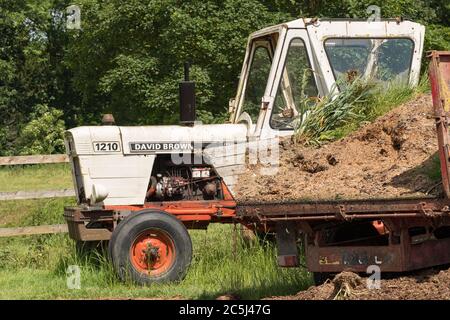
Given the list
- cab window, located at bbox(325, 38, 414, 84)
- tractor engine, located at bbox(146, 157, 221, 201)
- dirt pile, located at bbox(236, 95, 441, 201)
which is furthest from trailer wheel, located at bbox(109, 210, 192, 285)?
cab window, located at bbox(325, 38, 414, 84)

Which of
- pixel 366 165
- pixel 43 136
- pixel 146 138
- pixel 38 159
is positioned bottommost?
pixel 43 136

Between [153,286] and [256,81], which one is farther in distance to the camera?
[256,81]

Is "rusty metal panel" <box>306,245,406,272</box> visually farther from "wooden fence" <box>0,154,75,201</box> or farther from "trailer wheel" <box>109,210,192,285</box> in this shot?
"wooden fence" <box>0,154,75,201</box>

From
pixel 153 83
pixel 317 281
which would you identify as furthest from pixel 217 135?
pixel 153 83

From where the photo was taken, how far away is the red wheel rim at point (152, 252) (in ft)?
37.9

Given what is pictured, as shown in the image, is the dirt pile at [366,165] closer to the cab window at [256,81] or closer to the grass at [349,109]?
the grass at [349,109]

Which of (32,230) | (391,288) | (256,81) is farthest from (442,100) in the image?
(32,230)

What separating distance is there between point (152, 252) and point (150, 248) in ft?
0.16

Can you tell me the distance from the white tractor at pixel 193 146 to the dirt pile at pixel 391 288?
3070 millimetres

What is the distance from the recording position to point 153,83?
24469mm

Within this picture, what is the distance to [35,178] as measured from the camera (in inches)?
1044

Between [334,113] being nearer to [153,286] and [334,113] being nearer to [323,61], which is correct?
[323,61]

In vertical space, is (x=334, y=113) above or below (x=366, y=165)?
above

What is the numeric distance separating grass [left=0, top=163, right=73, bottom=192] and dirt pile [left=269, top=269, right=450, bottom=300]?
51.2 ft
